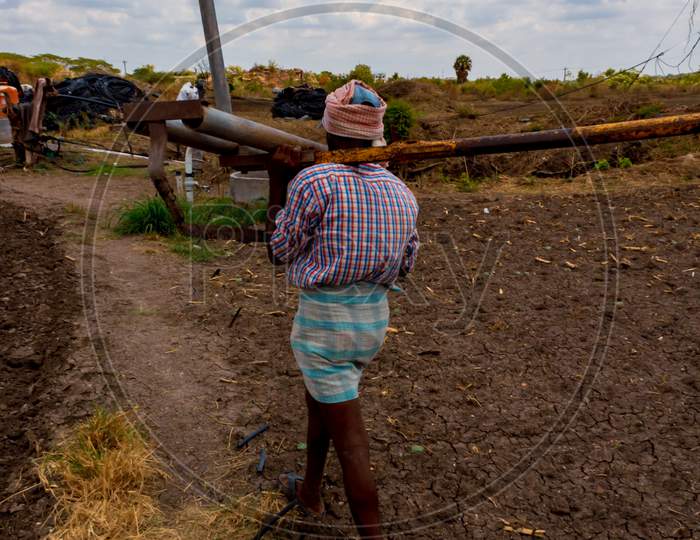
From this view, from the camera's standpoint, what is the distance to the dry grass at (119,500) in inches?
93.2

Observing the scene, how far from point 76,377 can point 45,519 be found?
1115 millimetres

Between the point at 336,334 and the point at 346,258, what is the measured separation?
25 centimetres

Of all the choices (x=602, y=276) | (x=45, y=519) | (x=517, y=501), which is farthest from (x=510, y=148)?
(x=602, y=276)

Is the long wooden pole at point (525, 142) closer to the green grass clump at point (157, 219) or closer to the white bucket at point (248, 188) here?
the green grass clump at point (157, 219)

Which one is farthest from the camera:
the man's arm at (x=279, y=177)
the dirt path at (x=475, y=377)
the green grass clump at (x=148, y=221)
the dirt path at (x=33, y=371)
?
the green grass clump at (x=148, y=221)

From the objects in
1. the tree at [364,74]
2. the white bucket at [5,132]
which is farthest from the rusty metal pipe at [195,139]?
the tree at [364,74]

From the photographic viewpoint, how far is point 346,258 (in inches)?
75.8

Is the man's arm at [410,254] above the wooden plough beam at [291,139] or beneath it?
beneath

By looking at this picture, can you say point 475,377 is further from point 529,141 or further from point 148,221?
point 148,221

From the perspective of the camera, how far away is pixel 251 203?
7688 mm

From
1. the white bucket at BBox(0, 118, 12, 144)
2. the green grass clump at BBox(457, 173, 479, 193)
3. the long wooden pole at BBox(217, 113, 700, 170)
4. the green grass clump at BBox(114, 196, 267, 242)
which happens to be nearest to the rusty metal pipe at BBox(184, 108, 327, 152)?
the long wooden pole at BBox(217, 113, 700, 170)

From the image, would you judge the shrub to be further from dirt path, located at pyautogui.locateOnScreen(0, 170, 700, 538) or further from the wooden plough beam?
the wooden plough beam

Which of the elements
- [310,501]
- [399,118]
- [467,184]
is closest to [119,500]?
[310,501]

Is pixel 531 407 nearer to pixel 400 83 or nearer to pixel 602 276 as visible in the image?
pixel 602 276
